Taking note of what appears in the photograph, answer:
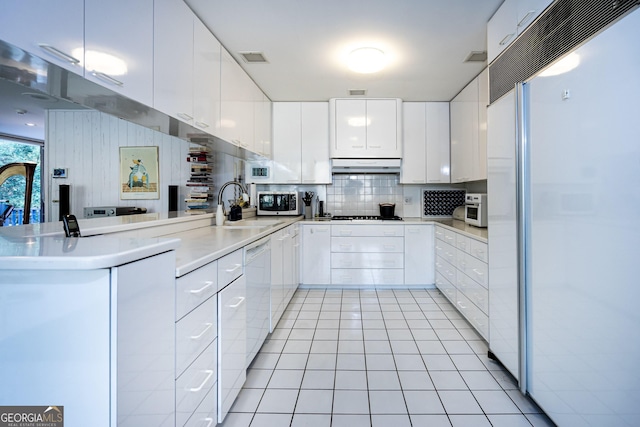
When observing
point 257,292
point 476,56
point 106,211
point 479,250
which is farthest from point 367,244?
point 106,211

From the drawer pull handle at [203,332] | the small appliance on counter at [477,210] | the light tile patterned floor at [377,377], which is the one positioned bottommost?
the light tile patterned floor at [377,377]

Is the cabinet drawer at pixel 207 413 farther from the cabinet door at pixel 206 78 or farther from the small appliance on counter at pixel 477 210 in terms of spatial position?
the small appliance on counter at pixel 477 210

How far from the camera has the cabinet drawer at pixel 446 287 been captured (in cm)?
317

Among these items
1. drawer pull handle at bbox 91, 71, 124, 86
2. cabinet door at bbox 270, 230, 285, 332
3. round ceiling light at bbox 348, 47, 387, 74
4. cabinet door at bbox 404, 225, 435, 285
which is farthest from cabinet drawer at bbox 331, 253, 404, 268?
drawer pull handle at bbox 91, 71, 124, 86

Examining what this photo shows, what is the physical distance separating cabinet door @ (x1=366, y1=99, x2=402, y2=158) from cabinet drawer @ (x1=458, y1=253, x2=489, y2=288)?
1.67 meters

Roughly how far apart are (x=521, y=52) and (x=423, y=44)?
98 cm

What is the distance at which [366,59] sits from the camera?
106 inches

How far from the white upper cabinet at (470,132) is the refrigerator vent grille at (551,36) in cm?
110

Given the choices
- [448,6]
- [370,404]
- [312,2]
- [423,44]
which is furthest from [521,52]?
[370,404]

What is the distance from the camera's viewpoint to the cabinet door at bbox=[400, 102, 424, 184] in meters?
4.11

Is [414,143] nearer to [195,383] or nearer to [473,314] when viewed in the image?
[473,314]

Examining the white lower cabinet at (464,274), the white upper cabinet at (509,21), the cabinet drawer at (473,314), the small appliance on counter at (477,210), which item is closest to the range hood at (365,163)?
the white lower cabinet at (464,274)

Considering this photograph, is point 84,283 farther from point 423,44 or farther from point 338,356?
point 423,44

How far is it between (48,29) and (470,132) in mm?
3529
